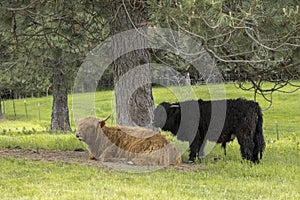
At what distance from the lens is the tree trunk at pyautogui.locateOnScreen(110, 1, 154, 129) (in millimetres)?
9258

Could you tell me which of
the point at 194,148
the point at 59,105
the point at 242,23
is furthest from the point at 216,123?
the point at 59,105

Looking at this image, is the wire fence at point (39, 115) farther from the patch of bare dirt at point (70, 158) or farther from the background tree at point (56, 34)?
the patch of bare dirt at point (70, 158)

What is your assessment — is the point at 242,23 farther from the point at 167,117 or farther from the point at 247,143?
the point at 167,117

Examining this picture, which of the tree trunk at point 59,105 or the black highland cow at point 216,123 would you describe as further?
the tree trunk at point 59,105

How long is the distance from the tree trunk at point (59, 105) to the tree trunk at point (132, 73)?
7650 millimetres

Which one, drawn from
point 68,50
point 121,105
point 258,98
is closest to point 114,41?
point 121,105

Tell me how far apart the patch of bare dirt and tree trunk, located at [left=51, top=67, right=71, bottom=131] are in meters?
6.95

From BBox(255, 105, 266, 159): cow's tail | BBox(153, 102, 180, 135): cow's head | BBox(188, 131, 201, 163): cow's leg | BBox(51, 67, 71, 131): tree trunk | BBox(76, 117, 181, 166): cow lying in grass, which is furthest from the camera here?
BBox(51, 67, 71, 131): tree trunk

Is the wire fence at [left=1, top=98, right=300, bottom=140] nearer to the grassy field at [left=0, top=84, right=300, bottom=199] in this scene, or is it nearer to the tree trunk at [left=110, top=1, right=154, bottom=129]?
the tree trunk at [left=110, top=1, right=154, bottom=129]

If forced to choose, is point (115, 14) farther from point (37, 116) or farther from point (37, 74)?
point (37, 116)

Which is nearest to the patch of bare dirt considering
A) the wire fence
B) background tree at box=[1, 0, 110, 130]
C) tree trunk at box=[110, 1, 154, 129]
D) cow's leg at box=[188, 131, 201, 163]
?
cow's leg at box=[188, 131, 201, 163]

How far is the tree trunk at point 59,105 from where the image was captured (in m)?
16.8

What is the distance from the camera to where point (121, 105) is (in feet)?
30.7

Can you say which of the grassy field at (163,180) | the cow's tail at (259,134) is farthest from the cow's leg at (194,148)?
the cow's tail at (259,134)
